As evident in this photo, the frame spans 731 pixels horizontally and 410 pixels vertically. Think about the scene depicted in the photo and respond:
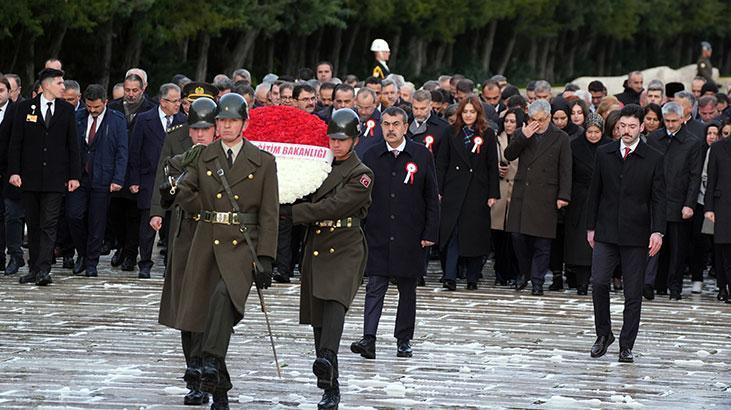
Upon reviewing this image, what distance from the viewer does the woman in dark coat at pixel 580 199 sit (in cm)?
1948

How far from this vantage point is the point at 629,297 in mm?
14516

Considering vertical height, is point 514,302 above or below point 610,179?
below

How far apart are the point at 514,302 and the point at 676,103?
3059 millimetres

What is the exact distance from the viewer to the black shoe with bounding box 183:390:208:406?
11.8 metres

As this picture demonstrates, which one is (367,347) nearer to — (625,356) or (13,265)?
(625,356)

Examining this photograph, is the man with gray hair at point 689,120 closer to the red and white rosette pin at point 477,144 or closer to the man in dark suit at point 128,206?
the red and white rosette pin at point 477,144

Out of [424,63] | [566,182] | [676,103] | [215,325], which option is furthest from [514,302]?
[424,63]

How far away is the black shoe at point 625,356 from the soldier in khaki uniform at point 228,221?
3.96 meters

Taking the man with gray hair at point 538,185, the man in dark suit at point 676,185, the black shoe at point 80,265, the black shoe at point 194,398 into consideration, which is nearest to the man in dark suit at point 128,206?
the black shoe at point 80,265

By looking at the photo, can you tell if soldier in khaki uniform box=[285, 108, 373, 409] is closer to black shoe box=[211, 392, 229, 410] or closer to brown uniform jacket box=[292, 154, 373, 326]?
brown uniform jacket box=[292, 154, 373, 326]

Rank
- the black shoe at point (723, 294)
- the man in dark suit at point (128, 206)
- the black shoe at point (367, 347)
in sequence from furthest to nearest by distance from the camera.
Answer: the man in dark suit at point (128, 206) → the black shoe at point (723, 294) → the black shoe at point (367, 347)

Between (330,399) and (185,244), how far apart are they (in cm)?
140

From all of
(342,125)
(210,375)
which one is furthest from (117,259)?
(210,375)

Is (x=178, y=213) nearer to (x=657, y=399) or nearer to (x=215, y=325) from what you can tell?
(x=215, y=325)
